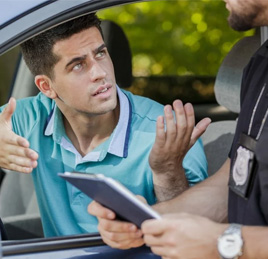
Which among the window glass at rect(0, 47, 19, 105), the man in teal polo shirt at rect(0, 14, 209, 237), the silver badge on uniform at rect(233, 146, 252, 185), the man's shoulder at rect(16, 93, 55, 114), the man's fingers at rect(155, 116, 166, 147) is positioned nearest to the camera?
the silver badge on uniform at rect(233, 146, 252, 185)

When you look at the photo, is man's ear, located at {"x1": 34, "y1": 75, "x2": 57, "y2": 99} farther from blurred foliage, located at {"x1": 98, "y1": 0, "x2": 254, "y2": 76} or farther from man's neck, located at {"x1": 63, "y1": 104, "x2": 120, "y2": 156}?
blurred foliage, located at {"x1": 98, "y1": 0, "x2": 254, "y2": 76}

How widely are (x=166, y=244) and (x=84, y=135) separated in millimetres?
1048

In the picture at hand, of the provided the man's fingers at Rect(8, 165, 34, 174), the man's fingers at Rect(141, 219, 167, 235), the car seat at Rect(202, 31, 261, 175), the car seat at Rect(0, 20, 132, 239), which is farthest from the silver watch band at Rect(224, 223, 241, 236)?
the car seat at Rect(0, 20, 132, 239)

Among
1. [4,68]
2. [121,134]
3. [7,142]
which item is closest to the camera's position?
[7,142]

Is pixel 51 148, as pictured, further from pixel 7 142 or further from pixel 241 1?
pixel 241 1

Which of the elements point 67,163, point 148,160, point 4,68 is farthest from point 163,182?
point 4,68

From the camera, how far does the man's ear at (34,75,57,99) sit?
2840 mm

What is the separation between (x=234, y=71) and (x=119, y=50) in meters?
0.92

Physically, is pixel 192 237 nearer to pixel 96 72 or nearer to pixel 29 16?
pixel 29 16

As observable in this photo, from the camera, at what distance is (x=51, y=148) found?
2.84m

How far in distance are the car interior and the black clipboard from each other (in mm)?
966

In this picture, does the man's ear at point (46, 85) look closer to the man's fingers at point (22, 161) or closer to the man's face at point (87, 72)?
the man's face at point (87, 72)

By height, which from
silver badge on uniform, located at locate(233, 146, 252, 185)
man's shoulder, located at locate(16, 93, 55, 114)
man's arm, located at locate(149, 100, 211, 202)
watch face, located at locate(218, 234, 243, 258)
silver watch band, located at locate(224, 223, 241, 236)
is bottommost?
watch face, located at locate(218, 234, 243, 258)

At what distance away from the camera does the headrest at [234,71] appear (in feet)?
9.41
